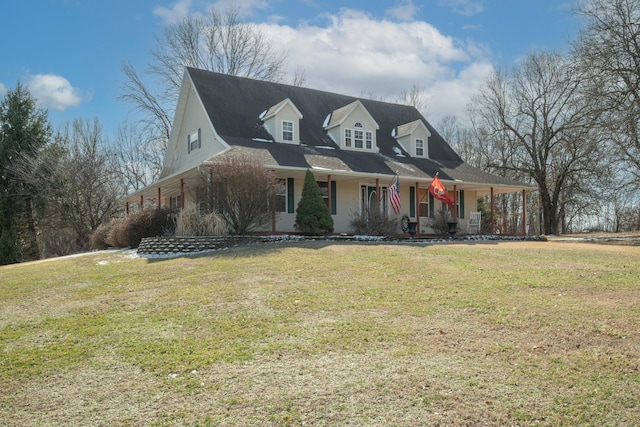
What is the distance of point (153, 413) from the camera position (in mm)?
4648

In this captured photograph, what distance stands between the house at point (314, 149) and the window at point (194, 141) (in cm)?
5

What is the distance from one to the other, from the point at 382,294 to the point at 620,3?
1971cm

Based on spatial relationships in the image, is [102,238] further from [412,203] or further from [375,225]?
[412,203]

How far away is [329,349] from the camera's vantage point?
6.09 metres

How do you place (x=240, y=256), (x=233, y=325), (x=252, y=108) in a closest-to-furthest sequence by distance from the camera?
(x=233, y=325) < (x=240, y=256) < (x=252, y=108)

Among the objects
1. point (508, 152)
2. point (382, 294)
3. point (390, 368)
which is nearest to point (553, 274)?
point (382, 294)

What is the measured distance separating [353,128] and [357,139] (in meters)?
0.56

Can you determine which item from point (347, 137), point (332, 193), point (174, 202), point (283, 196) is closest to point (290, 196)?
point (283, 196)

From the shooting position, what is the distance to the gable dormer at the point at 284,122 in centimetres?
2241

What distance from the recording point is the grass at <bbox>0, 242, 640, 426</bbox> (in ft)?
15.3

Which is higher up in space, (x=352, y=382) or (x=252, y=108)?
(x=252, y=108)

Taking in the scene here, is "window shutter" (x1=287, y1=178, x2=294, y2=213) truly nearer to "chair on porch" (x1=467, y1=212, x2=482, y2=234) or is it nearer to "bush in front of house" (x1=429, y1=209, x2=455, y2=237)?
"bush in front of house" (x1=429, y1=209, x2=455, y2=237)

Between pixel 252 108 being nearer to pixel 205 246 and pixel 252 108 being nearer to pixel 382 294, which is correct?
pixel 205 246

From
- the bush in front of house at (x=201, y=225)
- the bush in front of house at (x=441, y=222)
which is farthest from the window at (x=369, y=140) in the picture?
the bush in front of house at (x=201, y=225)
